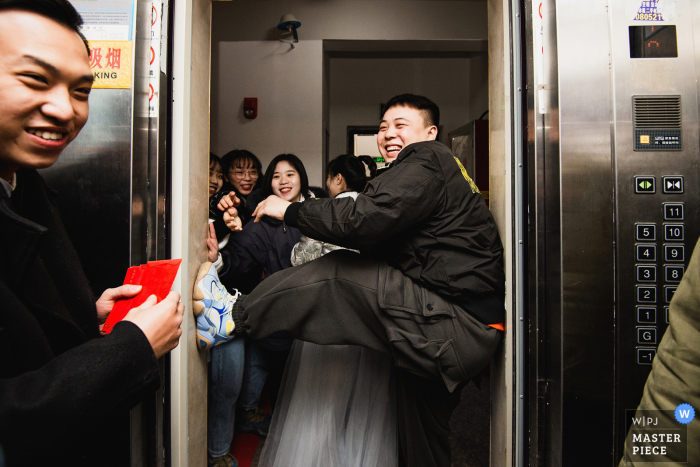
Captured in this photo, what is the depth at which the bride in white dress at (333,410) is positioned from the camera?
142 cm

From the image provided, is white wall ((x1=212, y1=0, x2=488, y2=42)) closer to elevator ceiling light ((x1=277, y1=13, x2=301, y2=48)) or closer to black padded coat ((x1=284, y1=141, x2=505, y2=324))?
elevator ceiling light ((x1=277, y1=13, x2=301, y2=48))

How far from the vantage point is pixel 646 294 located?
979mm

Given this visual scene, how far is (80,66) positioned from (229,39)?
3.18 meters

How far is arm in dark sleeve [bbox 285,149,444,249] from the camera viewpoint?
114 centimetres

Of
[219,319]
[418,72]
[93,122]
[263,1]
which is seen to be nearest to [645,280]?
[219,319]

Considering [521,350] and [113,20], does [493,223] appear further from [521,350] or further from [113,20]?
[113,20]

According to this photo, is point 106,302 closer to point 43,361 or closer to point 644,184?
point 43,361

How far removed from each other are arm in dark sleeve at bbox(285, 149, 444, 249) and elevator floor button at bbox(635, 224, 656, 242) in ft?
1.85

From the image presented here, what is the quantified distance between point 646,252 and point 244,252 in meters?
1.55

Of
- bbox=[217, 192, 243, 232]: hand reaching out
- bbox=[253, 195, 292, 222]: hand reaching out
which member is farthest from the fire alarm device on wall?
bbox=[253, 195, 292, 222]: hand reaching out

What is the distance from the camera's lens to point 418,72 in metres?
5.19

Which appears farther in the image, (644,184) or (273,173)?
(273,173)

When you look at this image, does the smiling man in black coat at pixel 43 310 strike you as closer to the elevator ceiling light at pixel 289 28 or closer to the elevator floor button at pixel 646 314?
the elevator floor button at pixel 646 314

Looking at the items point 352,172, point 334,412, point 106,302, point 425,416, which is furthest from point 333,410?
point 352,172
